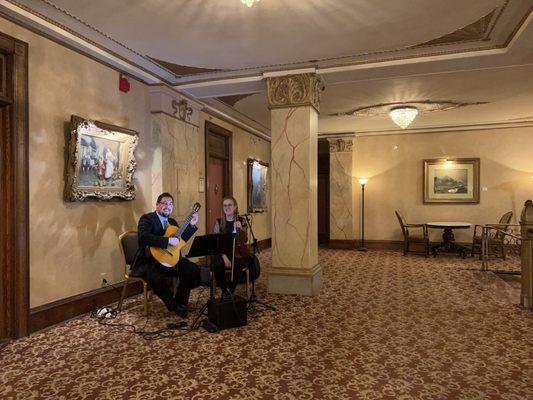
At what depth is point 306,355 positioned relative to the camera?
10.8 feet

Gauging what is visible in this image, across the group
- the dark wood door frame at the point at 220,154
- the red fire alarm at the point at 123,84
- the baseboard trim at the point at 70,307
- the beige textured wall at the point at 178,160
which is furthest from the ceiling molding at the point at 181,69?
the baseboard trim at the point at 70,307

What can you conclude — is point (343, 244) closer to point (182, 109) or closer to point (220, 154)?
point (220, 154)

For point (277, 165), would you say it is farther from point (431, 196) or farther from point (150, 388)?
point (431, 196)

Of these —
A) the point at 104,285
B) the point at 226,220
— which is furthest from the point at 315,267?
the point at 104,285

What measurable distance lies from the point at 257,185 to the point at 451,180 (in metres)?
4.90

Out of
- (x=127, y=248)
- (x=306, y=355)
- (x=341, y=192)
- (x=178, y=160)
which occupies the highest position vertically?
(x=178, y=160)

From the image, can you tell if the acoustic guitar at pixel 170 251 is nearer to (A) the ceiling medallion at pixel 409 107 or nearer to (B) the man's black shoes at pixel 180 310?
(B) the man's black shoes at pixel 180 310

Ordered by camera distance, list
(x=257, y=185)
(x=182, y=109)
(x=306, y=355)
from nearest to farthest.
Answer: (x=306, y=355), (x=182, y=109), (x=257, y=185)

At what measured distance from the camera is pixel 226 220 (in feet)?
15.9

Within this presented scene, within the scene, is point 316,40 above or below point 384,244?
above

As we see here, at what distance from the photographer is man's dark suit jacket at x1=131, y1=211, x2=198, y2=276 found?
4199 millimetres

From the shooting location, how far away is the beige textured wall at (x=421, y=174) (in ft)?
30.7

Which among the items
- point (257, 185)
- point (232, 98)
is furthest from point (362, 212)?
point (232, 98)

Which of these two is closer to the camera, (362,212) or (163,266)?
(163,266)
